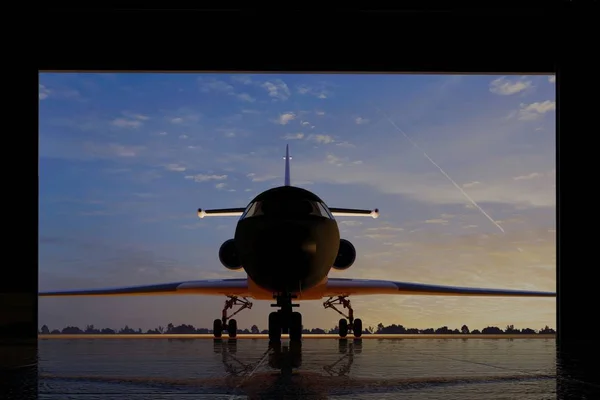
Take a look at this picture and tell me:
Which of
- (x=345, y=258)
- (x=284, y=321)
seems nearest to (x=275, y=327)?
(x=284, y=321)

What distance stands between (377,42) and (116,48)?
230 inches

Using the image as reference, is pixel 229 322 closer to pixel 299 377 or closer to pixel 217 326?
pixel 217 326

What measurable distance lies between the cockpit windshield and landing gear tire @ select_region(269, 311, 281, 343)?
6.57ft

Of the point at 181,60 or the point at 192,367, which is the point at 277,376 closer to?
the point at 192,367

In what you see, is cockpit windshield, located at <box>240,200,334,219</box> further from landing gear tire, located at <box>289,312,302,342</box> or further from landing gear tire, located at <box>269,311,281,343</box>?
landing gear tire, located at <box>269,311,281,343</box>

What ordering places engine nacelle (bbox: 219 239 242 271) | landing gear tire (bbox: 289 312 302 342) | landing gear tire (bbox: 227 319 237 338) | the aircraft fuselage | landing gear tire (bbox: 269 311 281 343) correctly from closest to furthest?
the aircraft fuselage, landing gear tire (bbox: 289 312 302 342), landing gear tire (bbox: 269 311 281 343), engine nacelle (bbox: 219 239 242 271), landing gear tire (bbox: 227 319 237 338)

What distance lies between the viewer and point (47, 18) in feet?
48.1

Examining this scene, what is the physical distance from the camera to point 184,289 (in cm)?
1766

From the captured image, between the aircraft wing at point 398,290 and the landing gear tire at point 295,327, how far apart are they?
3817 millimetres

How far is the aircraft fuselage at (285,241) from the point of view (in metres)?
10.1

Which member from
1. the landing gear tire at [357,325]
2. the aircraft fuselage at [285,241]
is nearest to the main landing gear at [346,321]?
the landing gear tire at [357,325]

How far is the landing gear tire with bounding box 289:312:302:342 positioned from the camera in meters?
11.8

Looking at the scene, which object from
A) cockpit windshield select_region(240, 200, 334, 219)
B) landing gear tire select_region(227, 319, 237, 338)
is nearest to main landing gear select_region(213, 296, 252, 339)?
landing gear tire select_region(227, 319, 237, 338)
